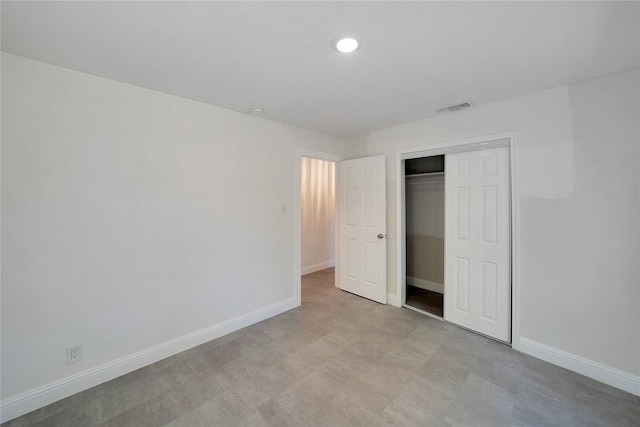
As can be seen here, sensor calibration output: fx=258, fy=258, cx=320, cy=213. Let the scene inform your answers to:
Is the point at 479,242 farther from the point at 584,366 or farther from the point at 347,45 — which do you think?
the point at 347,45

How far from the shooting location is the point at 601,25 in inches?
58.7

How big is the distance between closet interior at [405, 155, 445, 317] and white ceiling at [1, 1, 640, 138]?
162cm

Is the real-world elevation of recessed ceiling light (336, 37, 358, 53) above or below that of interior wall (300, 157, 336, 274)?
above

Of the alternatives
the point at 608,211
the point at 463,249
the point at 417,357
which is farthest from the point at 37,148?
the point at 608,211

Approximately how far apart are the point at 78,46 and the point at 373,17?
188 cm

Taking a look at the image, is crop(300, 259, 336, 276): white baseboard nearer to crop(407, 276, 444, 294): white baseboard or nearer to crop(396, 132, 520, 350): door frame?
crop(407, 276, 444, 294): white baseboard

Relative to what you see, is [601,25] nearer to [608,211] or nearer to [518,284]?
[608,211]

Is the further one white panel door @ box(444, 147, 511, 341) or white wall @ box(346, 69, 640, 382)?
white panel door @ box(444, 147, 511, 341)

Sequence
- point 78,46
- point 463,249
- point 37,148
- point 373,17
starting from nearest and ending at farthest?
point 373,17 → point 78,46 → point 37,148 → point 463,249

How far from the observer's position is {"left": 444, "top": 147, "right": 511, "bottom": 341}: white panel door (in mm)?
2645

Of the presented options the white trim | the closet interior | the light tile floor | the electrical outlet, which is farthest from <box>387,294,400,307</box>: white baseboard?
the electrical outlet

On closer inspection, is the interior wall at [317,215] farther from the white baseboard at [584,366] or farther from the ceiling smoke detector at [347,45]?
the white baseboard at [584,366]

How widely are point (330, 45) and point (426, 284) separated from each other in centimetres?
380

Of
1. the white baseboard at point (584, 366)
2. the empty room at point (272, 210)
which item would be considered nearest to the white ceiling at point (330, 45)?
the empty room at point (272, 210)
